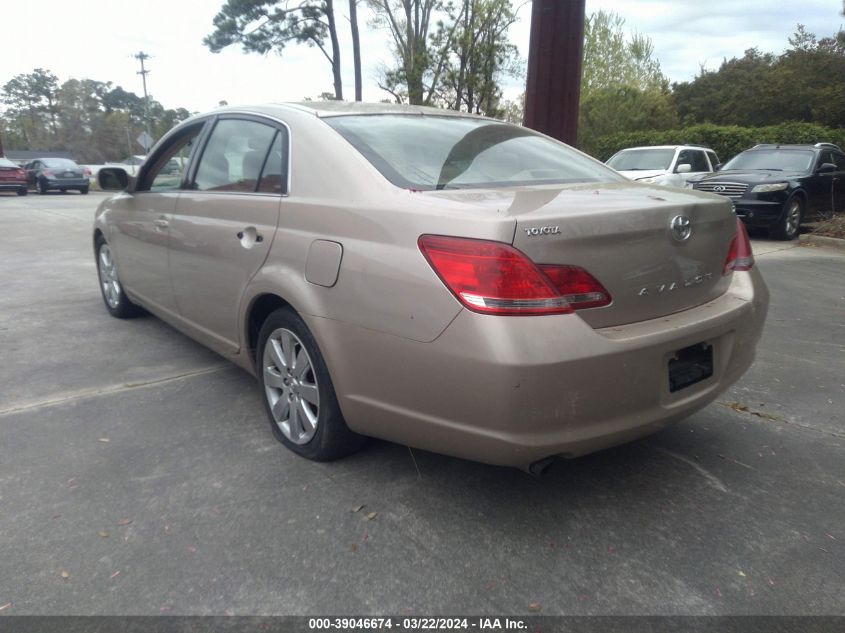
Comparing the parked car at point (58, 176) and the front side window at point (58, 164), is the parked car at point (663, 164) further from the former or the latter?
the front side window at point (58, 164)

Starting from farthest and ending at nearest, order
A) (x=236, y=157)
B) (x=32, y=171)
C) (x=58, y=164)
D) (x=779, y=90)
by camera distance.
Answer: (x=779, y=90)
(x=32, y=171)
(x=58, y=164)
(x=236, y=157)

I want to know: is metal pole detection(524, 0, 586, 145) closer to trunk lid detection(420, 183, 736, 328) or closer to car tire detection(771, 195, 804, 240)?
trunk lid detection(420, 183, 736, 328)

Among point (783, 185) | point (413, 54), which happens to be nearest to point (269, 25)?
point (413, 54)

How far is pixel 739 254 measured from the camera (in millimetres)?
2924

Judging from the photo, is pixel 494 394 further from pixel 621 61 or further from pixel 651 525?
pixel 621 61

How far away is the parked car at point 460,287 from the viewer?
213cm

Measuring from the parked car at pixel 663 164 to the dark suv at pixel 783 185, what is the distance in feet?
1.40

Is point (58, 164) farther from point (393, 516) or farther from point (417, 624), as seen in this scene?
point (417, 624)

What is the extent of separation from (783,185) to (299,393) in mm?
10185

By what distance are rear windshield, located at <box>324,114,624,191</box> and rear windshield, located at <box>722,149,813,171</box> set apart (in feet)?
32.0

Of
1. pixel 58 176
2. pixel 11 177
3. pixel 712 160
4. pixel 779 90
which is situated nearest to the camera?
pixel 712 160

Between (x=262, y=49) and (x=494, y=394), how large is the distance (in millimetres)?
24718

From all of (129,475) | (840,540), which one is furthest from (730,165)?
(129,475)

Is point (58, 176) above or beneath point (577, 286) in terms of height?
beneath
